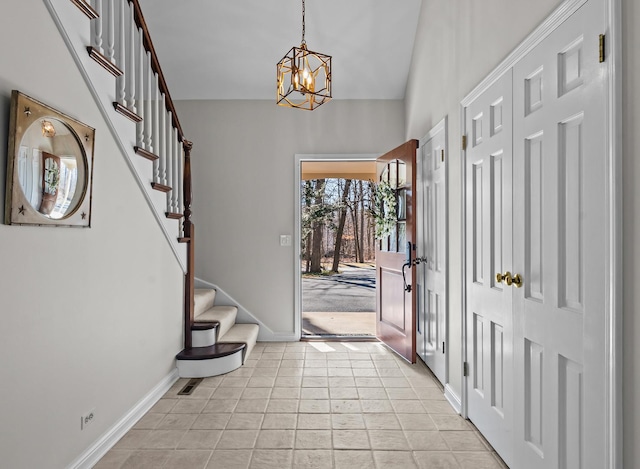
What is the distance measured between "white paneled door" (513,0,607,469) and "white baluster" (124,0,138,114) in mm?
2250

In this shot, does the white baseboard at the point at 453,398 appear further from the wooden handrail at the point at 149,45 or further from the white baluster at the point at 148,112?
the wooden handrail at the point at 149,45

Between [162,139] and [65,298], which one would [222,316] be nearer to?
[162,139]

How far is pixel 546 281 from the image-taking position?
1.67 m

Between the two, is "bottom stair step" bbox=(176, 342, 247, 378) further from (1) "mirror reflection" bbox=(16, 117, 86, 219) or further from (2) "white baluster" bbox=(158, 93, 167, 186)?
(1) "mirror reflection" bbox=(16, 117, 86, 219)

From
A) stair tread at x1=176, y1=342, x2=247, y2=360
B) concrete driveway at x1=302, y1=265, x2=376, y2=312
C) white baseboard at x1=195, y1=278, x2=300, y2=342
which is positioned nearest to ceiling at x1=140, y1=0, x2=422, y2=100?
white baseboard at x1=195, y1=278, x2=300, y2=342

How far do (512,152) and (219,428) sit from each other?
2.31 m

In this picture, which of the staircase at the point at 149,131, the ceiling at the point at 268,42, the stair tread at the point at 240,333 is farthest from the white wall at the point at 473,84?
the staircase at the point at 149,131

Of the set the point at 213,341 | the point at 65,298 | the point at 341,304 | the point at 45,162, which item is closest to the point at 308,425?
the point at 213,341

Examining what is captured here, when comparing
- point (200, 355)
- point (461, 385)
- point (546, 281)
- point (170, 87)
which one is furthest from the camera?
point (170, 87)

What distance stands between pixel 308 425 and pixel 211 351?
1.29 metres

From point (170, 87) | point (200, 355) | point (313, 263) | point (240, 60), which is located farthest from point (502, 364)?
point (313, 263)

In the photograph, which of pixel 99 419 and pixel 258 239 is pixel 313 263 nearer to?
pixel 258 239

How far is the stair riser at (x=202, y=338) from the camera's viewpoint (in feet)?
11.4

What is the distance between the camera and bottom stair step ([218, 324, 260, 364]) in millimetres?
3718
